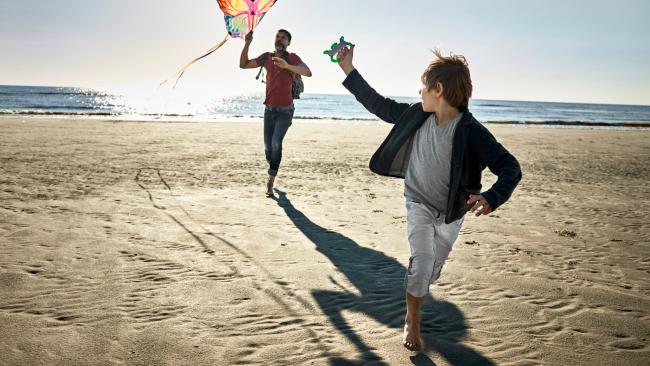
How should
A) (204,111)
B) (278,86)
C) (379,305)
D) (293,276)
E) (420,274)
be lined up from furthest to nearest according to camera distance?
(204,111), (278,86), (293,276), (379,305), (420,274)

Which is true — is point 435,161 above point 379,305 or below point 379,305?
above

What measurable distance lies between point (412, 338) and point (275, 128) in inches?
189

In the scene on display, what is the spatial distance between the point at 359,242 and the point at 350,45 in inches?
101

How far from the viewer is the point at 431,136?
2836 millimetres

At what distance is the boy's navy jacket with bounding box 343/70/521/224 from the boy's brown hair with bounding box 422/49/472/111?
0.37ft

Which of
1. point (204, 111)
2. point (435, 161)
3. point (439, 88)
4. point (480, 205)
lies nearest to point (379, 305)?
point (435, 161)

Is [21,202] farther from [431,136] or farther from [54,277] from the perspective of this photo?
[431,136]

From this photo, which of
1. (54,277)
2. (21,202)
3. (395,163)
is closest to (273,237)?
(54,277)

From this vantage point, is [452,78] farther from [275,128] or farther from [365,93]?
[275,128]

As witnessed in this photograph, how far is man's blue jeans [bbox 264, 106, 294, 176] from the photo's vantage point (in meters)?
7.04

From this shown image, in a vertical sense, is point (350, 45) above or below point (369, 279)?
above

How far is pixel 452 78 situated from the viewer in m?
2.64

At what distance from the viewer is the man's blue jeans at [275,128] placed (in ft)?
23.1

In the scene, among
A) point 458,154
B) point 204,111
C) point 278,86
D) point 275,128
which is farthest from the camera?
point 204,111
